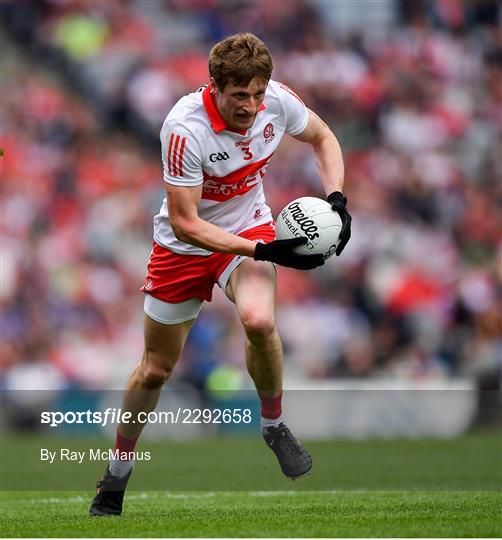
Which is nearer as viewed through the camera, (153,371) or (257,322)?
(257,322)

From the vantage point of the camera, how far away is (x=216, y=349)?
12.8m

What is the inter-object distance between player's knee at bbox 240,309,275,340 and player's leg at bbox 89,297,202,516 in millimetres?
545

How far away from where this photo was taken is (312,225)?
581 centimetres

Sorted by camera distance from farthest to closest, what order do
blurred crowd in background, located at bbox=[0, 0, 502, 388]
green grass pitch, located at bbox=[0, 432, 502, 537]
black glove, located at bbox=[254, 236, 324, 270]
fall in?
blurred crowd in background, located at bbox=[0, 0, 502, 388] → black glove, located at bbox=[254, 236, 324, 270] → green grass pitch, located at bbox=[0, 432, 502, 537]

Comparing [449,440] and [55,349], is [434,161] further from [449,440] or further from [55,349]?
[55,349]

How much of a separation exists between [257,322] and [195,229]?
0.54 meters

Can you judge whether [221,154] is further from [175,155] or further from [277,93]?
[277,93]

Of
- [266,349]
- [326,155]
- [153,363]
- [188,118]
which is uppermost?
[188,118]

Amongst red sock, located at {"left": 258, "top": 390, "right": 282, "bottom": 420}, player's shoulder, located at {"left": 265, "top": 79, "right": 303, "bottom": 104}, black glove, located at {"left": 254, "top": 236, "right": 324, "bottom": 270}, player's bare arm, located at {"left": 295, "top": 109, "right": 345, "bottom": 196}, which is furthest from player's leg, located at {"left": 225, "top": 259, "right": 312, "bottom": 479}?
player's shoulder, located at {"left": 265, "top": 79, "right": 303, "bottom": 104}

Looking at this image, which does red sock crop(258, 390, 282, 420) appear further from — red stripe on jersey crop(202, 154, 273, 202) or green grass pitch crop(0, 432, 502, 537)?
red stripe on jersey crop(202, 154, 273, 202)

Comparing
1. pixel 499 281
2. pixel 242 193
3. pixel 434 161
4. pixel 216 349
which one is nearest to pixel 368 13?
pixel 434 161

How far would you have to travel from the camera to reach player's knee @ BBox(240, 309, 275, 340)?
577 cm

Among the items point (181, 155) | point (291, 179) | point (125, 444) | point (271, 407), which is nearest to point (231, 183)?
point (181, 155)

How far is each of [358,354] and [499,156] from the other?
3.52m
